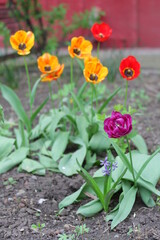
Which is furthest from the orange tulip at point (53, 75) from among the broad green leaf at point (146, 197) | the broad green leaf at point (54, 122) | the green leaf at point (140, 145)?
the broad green leaf at point (146, 197)

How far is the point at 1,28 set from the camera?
546 cm

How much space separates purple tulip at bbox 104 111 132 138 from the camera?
2.06m

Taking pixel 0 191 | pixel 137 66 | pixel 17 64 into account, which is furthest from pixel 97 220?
pixel 17 64

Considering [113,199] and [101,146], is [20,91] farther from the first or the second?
[113,199]

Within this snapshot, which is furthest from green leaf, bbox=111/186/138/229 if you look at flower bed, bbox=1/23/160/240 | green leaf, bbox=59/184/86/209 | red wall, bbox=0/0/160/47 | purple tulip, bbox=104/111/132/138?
red wall, bbox=0/0/160/47

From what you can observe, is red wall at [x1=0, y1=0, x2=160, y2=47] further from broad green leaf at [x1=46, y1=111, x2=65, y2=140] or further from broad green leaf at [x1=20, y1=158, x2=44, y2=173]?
broad green leaf at [x1=20, y1=158, x2=44, y2=173]

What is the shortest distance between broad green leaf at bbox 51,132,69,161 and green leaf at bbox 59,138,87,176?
69 millimetres

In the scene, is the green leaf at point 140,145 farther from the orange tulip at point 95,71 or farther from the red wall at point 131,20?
the red wall at point 131,20

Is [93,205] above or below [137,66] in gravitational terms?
below

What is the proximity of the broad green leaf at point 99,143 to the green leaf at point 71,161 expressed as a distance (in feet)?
0.21

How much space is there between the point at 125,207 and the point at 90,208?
21cm

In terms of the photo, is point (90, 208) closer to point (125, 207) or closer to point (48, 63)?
point (125, 207)

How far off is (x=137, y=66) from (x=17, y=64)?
407cm

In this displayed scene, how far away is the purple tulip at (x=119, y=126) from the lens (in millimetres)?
2063
